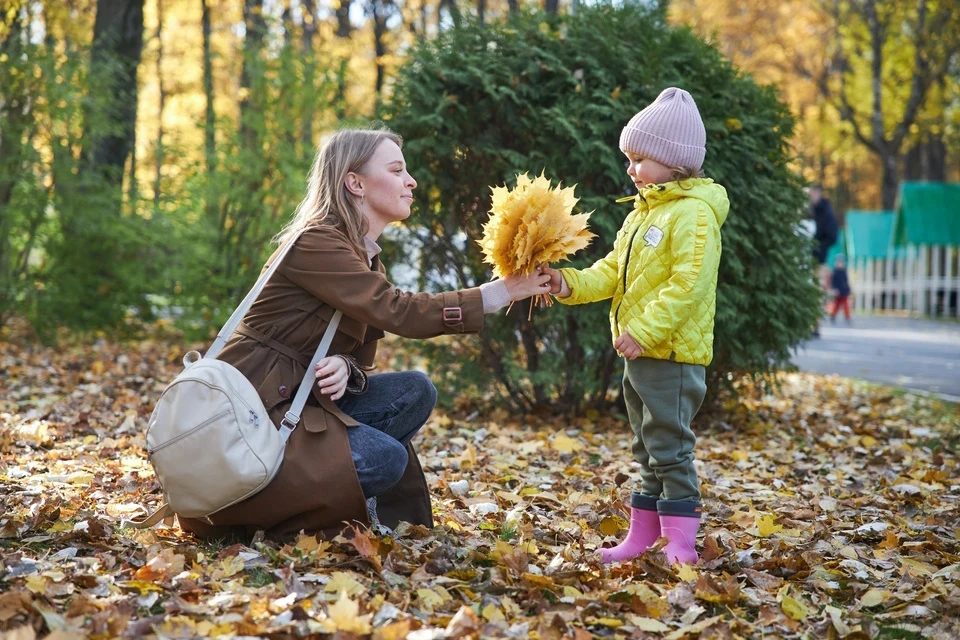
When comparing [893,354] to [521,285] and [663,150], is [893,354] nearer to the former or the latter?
[663,150]

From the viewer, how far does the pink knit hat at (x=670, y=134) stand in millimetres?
3494

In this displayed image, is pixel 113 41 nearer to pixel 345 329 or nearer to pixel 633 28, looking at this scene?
pixel 633 28

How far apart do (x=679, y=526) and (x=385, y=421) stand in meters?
1.17

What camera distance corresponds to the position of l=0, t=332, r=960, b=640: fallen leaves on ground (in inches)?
107

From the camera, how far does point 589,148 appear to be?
18.2 feet

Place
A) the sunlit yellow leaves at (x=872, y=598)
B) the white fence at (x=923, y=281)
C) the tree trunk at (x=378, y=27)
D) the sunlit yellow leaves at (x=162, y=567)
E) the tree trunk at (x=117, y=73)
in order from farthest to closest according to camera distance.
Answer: the tree trunk at (x=378, y=27) < the white fence at (x=923, y=281) < the tree trunk at (x=117, y=73) < the sunlit yellow leaves at (x=872, y=598) < the sunlit yellow leaves at (x=162, y=567)

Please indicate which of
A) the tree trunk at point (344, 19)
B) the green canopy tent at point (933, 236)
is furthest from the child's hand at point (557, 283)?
the tree trunk at point (344, 19)

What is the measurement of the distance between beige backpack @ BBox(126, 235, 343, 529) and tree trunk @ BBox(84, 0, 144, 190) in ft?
24.3

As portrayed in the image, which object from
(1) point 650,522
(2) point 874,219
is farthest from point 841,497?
(2) point 874,219

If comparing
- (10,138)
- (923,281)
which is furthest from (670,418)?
(923,281)

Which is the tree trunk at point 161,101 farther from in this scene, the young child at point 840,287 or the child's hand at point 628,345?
the young child at point 840,287

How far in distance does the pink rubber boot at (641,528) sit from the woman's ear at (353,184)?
157cm

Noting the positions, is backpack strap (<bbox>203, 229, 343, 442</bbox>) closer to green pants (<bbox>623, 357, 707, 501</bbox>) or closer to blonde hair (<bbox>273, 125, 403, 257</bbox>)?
blonde hair (<bbox>273, 125, 403, 257</bbox>)

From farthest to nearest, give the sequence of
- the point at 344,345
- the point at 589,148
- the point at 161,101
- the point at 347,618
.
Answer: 1. the point at 161,101
2. the point at 589,148
3. the point at 344,345
4. the point at 347,618
